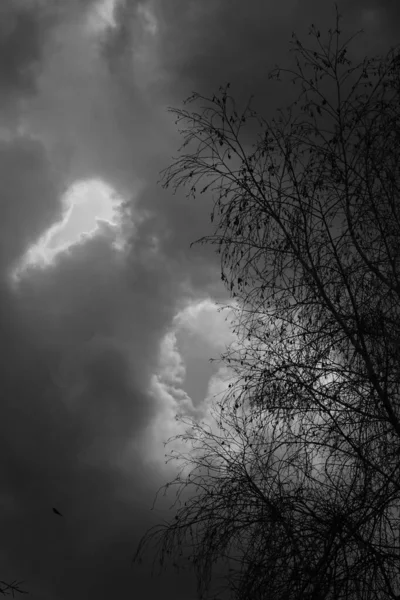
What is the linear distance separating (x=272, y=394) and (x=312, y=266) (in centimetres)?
99

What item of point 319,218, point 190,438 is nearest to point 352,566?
point 190,438

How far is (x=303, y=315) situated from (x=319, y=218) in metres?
0.76

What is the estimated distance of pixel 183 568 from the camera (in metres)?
4.42

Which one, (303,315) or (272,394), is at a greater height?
(303,315)

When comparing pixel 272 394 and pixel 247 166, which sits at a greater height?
pixel 247 166

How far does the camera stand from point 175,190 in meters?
5.01

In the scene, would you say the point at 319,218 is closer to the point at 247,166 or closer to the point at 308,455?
the point at 247,166

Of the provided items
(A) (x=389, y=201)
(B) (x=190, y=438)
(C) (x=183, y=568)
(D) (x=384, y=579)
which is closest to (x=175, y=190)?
(A) (x=389, y=201)

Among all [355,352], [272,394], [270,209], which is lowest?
[272,394]

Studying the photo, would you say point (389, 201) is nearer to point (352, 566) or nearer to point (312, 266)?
point (312, 266)

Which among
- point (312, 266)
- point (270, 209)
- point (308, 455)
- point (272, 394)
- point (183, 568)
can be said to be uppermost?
point (270, 209)

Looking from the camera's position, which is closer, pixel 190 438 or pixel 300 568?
pixel 300 568

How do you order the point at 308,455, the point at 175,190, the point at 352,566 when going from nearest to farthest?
the point at 352,566 → the point at 308,455 → the point at 175,190

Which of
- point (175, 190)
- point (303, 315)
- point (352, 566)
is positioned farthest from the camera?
point (175, 190)
